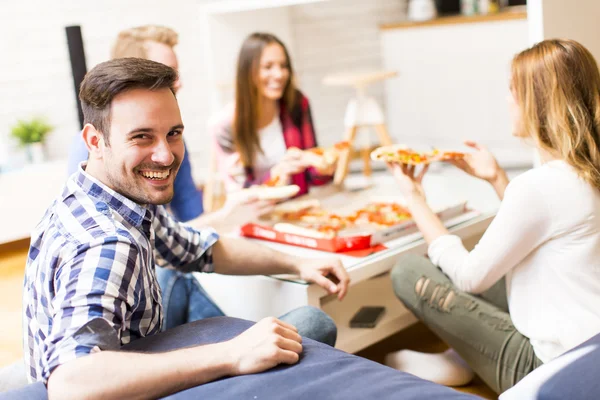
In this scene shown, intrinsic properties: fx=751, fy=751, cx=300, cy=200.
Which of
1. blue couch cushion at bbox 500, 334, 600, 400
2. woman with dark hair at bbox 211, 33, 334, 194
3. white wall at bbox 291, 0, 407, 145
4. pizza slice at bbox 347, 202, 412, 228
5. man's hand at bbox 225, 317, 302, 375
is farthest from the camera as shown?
white wall at bbox 291, 0, 407, 145

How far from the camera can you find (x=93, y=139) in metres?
1.45

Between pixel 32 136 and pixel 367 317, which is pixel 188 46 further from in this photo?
pixel 367 317

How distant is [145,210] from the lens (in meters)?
1.48

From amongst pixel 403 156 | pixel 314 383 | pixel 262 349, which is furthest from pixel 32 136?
pixel 314 383

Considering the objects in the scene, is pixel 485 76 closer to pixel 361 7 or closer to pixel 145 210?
pixel 361 7

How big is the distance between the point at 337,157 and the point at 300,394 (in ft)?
5.26

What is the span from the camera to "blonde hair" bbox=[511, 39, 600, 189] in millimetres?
1693

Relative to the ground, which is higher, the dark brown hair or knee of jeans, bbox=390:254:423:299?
the dark brown hair

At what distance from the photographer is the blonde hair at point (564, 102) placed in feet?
5.56

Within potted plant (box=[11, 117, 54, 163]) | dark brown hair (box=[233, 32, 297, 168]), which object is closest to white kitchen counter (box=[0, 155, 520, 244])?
potted plant (box=[11, 117, 54, 163])

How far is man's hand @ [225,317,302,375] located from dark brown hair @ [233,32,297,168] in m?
1.75

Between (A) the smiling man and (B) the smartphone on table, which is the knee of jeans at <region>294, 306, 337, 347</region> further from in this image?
(B) the smartphone on table

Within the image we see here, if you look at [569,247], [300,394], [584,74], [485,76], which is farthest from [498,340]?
[485,76]

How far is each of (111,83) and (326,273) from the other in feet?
2.65
